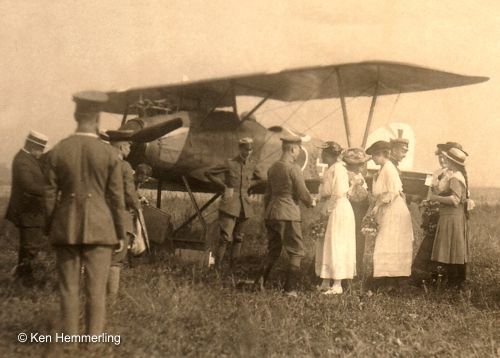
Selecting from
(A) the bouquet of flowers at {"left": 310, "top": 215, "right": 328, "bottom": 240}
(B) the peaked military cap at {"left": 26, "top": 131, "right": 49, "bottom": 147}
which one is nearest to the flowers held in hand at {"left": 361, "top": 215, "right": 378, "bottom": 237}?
(A) the bouquet of flowers at {"left": 310, "top": 215, "right": 328, "bottom": 240}

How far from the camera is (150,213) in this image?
27.0 ft

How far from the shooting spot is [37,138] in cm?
683

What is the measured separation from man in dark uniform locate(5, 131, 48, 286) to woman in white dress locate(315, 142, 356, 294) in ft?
12.1

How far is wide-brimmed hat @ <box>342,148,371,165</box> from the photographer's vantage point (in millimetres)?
7496

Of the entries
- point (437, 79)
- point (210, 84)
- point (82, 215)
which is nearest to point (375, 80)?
point (437, 79)

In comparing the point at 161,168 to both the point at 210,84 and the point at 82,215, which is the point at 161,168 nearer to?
the point at 210,84

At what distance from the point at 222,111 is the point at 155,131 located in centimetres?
197

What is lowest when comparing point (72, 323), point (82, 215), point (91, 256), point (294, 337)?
point (294, 337)

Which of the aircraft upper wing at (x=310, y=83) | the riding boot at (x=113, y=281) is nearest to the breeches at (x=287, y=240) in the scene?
the riding boot at (x=113, y=281)

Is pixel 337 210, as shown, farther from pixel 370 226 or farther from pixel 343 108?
pixel 343 108

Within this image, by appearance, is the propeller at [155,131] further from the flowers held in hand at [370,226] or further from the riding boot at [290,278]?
the flowers held in hand at [370,226]

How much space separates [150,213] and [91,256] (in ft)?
13.1

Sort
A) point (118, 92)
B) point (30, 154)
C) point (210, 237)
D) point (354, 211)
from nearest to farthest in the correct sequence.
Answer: point (30, 154)
point (354, 211)
point (210, 237)
point (118, 92)

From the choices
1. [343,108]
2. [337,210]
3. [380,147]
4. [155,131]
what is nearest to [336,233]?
[337,210]
